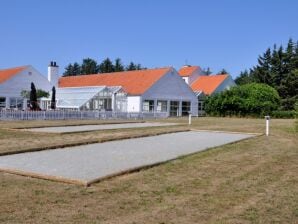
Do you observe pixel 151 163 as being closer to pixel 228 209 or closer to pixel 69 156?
pixel 69 156

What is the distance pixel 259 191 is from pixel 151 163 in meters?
3.06

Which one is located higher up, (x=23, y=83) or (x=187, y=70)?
(x=187, y=70)

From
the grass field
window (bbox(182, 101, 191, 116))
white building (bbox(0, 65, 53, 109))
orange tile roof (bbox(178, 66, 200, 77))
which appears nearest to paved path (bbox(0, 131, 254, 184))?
the grass field

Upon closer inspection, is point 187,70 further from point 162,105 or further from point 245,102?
point 245,102

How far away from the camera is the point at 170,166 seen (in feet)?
31.6

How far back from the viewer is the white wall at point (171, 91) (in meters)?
48.2

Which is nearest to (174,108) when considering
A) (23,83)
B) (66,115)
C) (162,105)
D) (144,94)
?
(162,105)

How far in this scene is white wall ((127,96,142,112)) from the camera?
4634cm

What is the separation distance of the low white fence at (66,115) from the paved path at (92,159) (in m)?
18.0

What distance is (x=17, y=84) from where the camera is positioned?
157ft

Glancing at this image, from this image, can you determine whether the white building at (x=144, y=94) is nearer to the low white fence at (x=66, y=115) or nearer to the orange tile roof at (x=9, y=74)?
the low white fence at (x=66, y=115)

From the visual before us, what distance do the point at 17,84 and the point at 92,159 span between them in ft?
131

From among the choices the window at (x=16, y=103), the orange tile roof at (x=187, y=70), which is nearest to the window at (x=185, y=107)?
the orange tile roof at (x=187, y=70)

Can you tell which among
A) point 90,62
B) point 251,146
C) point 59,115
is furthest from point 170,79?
point 90,62
